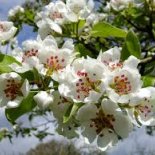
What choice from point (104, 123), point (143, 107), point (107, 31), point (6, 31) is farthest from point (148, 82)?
point (6, 31)

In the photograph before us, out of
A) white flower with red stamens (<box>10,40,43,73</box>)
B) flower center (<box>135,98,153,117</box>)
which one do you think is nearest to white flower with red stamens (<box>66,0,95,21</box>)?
white flower with red stamens (<box>10,40,43,73</box>)

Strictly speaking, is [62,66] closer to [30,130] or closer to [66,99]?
[66,99]

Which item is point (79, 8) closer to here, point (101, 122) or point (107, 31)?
point (107, 31)

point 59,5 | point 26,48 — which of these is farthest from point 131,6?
point 26,48

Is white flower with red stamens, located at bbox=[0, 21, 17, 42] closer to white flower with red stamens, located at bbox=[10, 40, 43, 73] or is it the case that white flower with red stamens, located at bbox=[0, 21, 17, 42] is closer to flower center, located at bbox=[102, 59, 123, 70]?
white flower with red stamens, located at bbox=[10, 40, 43, 73]

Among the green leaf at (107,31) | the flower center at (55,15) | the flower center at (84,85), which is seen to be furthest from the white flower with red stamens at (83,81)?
the flower center at (55,15)
